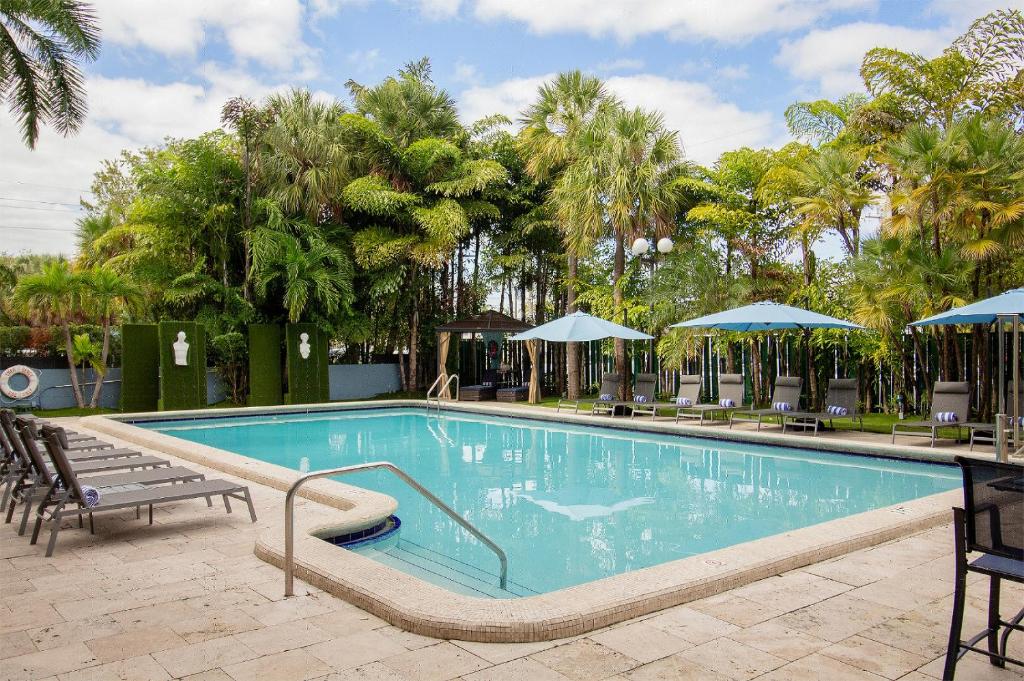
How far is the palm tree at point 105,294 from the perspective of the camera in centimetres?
1560

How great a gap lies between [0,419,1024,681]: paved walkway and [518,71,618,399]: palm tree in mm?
13438

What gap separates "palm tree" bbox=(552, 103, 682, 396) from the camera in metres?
15.2

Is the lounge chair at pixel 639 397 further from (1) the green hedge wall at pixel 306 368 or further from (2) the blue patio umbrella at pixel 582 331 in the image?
(1) the green hedge wall at pixel 306 368

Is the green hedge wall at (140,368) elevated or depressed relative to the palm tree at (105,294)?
depressed

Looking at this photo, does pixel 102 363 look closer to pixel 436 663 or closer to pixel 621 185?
pixel 621 185

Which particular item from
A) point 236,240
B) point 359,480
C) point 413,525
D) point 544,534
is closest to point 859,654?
point 544,534

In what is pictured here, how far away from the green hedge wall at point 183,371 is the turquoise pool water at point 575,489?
227cm

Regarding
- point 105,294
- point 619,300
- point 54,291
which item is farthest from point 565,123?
point 54,291

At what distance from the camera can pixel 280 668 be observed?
10.0 feet

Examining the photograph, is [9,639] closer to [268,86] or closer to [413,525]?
[413,525]

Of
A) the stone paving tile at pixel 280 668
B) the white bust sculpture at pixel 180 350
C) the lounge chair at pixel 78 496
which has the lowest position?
the stone paving tile at pixel 280 668

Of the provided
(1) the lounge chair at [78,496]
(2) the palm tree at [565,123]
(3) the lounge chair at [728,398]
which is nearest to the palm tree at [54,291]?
(2) the palm tree at [565,123]

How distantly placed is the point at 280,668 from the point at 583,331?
1124 cm

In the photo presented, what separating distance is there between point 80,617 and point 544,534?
351 cm
